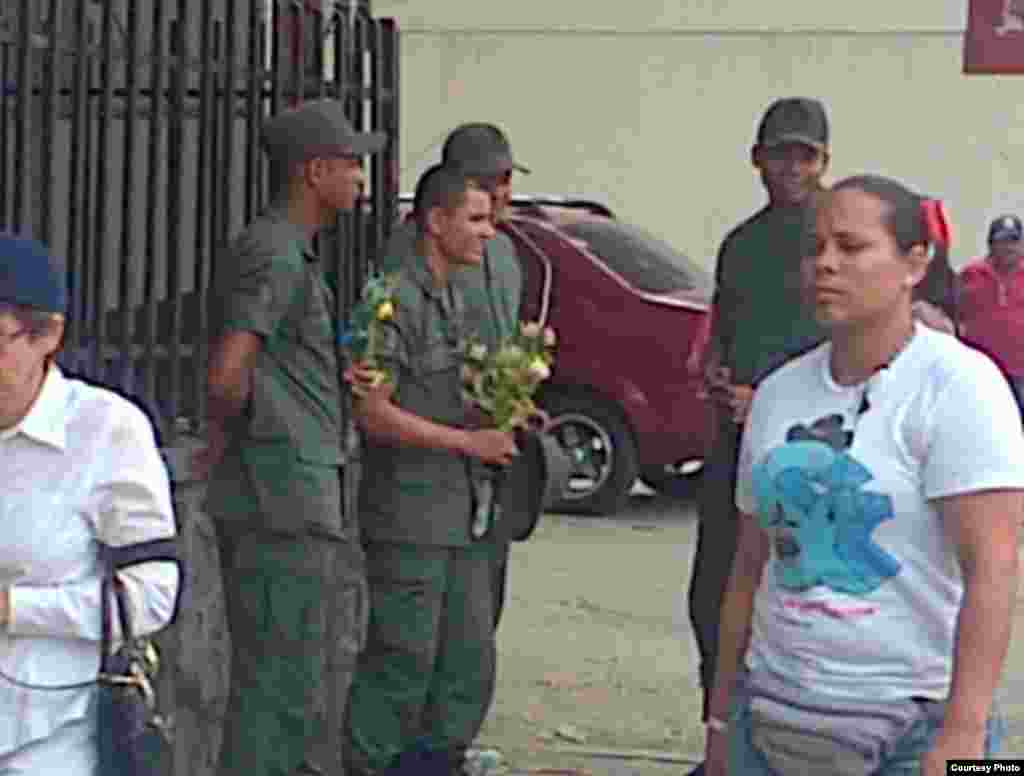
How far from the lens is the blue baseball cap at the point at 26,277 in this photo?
13.2 feet

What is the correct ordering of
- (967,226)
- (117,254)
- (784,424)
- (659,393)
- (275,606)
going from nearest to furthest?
1. (784,424)
2. (275,606)
3. (117,254)
4. (659,393)
5. (967,226)

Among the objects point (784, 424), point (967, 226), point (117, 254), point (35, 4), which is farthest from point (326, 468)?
point (967, 226)

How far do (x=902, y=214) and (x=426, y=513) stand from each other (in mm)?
2748

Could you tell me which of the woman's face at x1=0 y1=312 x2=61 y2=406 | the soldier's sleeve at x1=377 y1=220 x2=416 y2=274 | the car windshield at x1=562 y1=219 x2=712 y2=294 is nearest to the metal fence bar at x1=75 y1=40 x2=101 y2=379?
the soldier's sleeve at x1=377 y1=220 x2=416 y2=274

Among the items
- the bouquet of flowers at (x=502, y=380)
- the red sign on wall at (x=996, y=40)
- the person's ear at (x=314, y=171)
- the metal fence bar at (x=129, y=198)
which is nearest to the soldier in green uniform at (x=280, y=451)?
the person's ear at (x=314, y=171)

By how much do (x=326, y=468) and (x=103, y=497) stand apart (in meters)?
2.29

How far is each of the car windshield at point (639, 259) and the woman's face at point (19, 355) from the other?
33.2ft

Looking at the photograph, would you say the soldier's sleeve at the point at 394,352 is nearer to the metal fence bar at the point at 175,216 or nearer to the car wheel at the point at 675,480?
the metal fence bar at the point at 175,216

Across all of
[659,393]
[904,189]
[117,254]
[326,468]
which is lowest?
[659,393]

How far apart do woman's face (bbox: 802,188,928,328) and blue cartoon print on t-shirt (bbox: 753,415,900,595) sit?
19cm

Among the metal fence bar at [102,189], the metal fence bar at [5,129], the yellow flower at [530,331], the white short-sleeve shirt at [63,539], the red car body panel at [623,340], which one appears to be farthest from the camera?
the red car body panel at [623,340]

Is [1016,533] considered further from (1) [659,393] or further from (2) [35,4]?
(1) [659,393]

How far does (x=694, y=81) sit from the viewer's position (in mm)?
20844

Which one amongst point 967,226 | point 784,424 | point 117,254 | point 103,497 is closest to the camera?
point 103,497
